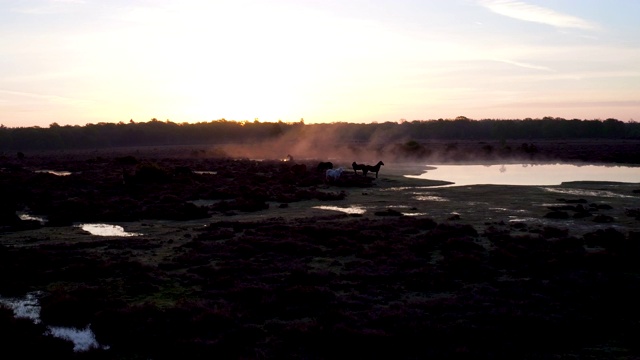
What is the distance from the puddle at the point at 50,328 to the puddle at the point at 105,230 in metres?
11.0

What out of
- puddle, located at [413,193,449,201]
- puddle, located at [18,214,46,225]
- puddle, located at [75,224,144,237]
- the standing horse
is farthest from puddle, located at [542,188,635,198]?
puddle, located at [18,214,46,225]

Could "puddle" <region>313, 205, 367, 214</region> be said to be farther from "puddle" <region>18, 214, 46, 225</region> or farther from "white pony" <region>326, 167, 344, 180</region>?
"puddle" <region>18, 214, 46, 225</region>

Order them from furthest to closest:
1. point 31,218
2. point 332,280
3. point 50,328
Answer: point 31,218
point 332,280
point 50,328

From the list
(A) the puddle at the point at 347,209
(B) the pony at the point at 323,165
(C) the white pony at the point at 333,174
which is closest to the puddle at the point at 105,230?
(A) the puddle at the point at 347,209

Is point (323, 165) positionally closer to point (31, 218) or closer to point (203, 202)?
point (203, 202)

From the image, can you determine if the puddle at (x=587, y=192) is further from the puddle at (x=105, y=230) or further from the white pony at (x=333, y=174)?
the puddle at (x=105, y=230)

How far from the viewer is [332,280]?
17.4m

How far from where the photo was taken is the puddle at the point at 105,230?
2702cm

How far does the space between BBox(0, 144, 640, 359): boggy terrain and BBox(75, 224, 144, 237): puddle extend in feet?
1.93

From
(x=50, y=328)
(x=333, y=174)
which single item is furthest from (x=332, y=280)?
(x=333, y=174)

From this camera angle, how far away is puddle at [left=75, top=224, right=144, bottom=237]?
2702cm

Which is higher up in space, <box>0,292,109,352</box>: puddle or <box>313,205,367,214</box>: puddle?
<box>313,205,367,214</box>: puddle

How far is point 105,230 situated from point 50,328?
1604 centimetres

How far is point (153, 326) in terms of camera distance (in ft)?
42.8
